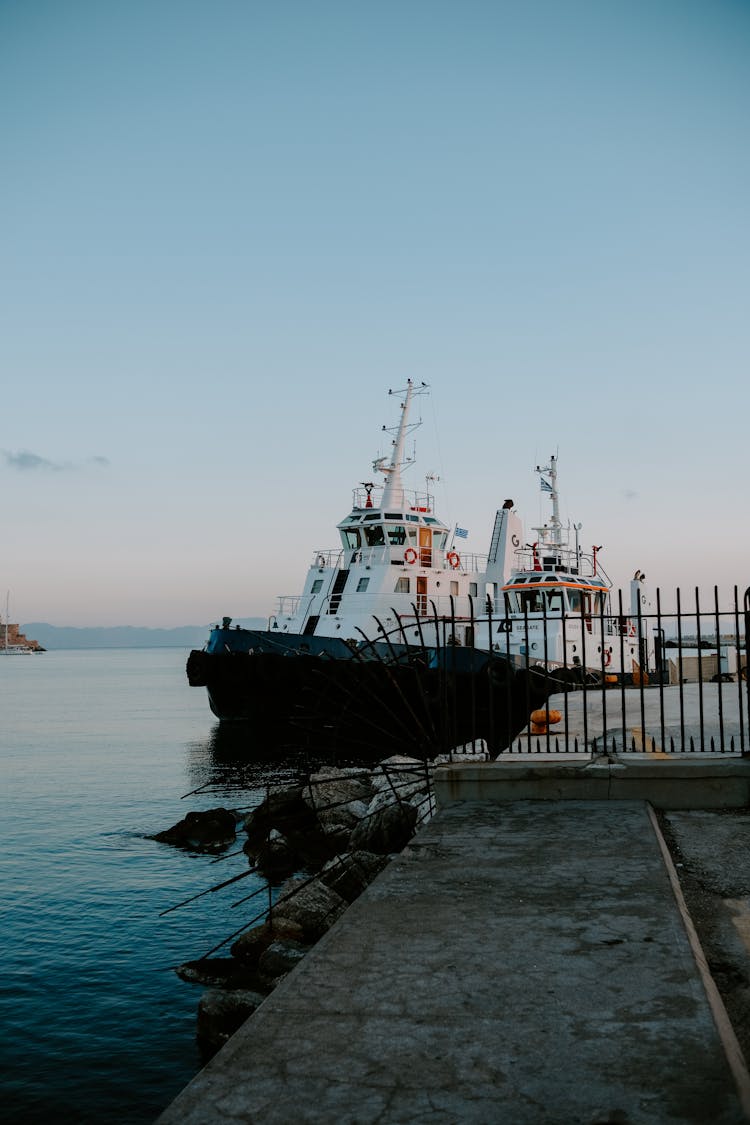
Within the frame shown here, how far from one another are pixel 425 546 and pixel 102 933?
2286 cm

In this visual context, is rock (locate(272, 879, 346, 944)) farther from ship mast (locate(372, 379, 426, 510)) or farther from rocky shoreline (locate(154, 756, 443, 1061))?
ship mast (locate(372, 379, 426, 510))

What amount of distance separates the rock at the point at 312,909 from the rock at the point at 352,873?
237 millimetres

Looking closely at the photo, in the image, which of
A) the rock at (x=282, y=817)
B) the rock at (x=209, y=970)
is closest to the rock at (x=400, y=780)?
the rock at (x=282, y=817)

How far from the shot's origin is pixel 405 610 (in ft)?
99.2

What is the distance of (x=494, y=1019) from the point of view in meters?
3.20

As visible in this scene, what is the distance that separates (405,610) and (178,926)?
20.5 meters

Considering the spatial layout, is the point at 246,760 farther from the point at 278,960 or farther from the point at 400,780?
the point at 278,960

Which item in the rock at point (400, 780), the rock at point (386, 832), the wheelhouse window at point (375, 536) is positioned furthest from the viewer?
the wheelhouse window at point (375, 536)

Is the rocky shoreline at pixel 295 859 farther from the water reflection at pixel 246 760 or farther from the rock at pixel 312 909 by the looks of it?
the water reflection at pixel 246 760

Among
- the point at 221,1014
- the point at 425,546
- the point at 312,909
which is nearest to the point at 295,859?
the point at 312,909

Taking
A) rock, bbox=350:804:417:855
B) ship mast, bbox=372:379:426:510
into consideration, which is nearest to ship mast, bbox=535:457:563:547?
ship mast, bbox=372:379:426:510

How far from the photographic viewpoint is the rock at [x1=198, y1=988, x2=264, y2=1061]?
21.1 ft

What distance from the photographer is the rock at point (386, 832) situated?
10234 millimetres

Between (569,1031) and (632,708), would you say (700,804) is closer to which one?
(569,1031)
